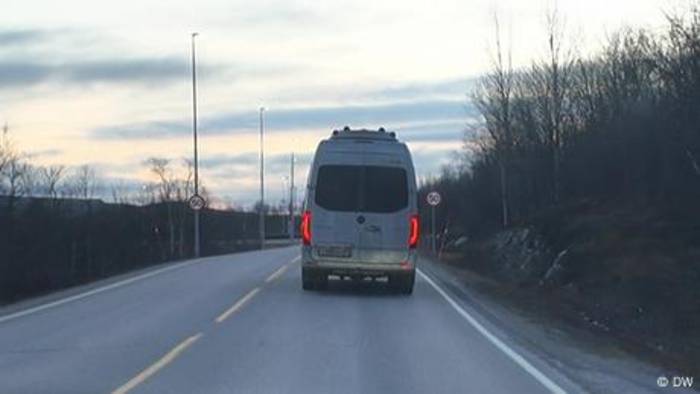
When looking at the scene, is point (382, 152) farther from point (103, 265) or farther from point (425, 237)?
point (425, 237)

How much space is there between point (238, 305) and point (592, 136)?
42.9 m

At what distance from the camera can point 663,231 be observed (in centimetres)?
3909

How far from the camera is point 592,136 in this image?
6225 cm

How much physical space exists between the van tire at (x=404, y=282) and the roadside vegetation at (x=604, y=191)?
10.5 feet

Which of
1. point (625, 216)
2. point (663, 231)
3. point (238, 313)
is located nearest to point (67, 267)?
point (625, 216)

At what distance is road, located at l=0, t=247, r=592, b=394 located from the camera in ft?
41.6

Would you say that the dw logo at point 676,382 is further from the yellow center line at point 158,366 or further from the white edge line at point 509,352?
the yellow center line at point 158,366

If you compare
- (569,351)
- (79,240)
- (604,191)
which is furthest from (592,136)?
(569,351)

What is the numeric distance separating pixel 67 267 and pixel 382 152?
130 feet

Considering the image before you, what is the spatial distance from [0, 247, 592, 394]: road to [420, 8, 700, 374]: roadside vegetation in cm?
304

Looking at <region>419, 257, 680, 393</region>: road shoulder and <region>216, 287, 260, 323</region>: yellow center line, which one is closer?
<region>419, 257, 680, 393</region>: road shoulder

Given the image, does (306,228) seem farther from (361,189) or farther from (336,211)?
(361,189)

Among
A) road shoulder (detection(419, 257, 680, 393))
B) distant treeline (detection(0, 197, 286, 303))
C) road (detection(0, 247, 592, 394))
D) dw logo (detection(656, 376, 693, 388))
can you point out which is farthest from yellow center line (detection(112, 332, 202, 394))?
distant treeline (detection(0, 197, 286, 303))

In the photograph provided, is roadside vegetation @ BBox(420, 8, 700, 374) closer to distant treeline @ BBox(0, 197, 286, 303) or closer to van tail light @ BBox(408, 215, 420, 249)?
van tail light @ BBox(408, 215, 420, 249)
